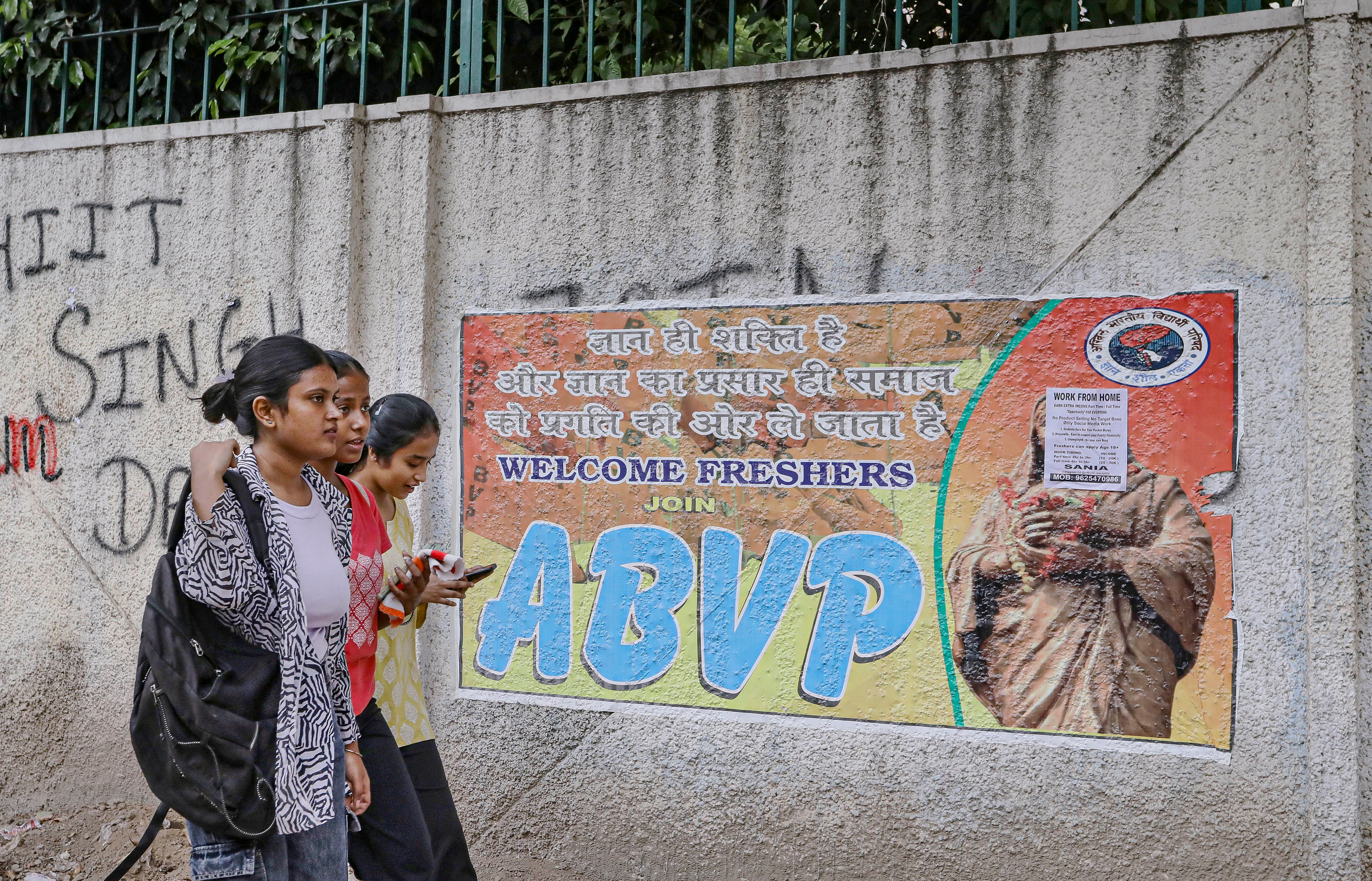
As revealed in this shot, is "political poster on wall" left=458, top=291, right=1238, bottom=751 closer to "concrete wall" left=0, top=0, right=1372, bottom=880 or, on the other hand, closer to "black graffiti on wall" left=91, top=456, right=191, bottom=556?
"concrete wall" left=0, top=0, right=1372, bottom=880

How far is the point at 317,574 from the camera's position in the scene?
2.30 metres

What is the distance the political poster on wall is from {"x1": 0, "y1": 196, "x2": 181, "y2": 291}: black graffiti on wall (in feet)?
4.87

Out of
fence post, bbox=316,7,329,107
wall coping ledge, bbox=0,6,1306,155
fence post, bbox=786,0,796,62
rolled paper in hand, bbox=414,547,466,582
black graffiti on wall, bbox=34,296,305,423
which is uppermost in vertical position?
fence post, bbox=316,7,329,107

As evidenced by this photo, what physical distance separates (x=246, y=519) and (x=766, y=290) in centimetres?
186

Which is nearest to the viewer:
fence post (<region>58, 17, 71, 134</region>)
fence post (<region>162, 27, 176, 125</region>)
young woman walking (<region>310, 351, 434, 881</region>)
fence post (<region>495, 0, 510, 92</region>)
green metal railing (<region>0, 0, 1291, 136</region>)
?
young woman walking (<region>310, 351, 434, 881</region>)

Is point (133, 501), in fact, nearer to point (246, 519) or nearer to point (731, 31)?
point (246, 519)

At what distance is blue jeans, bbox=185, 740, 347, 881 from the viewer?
7.16ft

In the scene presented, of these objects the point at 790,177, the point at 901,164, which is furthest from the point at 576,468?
the point at 901,164

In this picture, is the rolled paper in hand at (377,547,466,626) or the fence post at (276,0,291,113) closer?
the rolled paper in hand at (377,547,466,626)

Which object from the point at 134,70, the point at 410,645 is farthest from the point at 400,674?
the point at 134,70

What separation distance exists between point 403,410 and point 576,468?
96cm

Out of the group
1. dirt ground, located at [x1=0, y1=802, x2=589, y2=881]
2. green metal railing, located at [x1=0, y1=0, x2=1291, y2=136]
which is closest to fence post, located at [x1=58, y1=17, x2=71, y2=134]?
green metal railing, located at [x1=0, y1=0, x2=1291, y2=136]

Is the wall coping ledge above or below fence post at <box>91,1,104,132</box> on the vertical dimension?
below

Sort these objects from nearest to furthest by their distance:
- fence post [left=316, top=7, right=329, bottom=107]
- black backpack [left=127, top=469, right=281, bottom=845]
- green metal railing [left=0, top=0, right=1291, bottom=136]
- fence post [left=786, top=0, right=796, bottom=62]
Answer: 1. black backpack [left=127, top=469, right=281, bottom=845]
2. fence post [left=786, top=0, right=796, bottom=62]
3. green metal railing [left=0, top=0, right=1291, bottom=136]
4. fence post [left=316, top=7, right=329, bottom=107]
